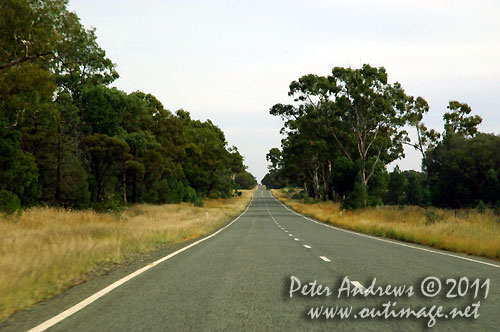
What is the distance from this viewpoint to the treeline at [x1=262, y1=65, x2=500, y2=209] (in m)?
42.4

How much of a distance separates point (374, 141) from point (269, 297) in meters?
43.8

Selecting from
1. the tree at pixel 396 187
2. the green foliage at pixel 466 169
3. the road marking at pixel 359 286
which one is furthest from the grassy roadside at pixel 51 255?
the tree at pixel 396 187

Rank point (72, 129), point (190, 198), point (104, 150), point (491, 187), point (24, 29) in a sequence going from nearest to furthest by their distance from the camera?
point (24, 29) → point (104, 150) → point (72, 129) → point (491, 187) → point (190, 198)

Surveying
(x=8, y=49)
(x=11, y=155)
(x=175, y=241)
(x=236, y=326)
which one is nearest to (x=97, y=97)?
(x=11, y=155)

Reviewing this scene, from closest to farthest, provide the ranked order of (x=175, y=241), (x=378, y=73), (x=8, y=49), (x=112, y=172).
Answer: (x=175, y=241)
(x=8, y=49)
(x=378, y=73)
(x=112, y=172)

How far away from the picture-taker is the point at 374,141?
48.6m

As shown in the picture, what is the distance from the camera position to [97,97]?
4856cm

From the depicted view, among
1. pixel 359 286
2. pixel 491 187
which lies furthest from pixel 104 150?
pixel 491 187

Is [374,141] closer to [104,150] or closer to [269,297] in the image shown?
[104,150]

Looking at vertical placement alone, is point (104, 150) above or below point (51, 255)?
above

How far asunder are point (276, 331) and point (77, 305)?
297 cm

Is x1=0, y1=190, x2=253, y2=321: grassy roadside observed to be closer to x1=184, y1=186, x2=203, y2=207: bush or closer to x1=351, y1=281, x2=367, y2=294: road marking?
x1=351, y1=281, x2=367, y2=294: road marking

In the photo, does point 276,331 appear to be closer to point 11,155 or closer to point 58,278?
point 58,278

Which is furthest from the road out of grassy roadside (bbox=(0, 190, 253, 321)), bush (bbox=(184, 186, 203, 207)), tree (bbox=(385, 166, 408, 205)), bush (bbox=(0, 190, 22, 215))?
tree (bbox=(385, 166, 408, 205))
